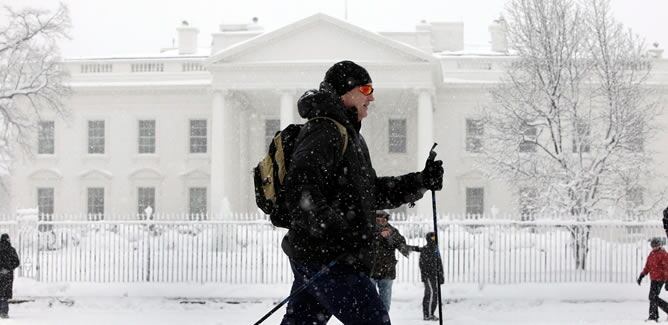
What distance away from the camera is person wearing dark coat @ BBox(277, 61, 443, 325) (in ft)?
10.6

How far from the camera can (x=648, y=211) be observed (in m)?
23.2

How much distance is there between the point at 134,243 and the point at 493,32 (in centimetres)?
3379

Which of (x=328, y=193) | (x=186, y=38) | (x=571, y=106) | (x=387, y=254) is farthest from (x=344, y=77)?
(x=186, y=38)

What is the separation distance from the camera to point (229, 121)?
39.0 meters

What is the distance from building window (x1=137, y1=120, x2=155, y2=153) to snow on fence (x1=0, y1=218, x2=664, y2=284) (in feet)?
88.4

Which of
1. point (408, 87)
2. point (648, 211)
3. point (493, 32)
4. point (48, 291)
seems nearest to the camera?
point (48, 291)

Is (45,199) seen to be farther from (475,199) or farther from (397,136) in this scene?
(475,199)

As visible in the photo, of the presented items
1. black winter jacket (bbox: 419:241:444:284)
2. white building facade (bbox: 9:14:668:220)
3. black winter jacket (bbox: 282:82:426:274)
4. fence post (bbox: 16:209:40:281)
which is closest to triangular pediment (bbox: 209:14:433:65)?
white building facade (bbox: 9:14:668:220)

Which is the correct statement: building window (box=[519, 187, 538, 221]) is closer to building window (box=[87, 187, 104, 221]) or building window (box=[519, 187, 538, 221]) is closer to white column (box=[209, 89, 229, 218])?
white column (box=[209, 89, 229, 218])

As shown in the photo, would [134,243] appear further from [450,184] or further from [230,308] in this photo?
[450,184]

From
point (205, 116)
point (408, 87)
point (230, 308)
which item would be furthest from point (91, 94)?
point (230, 308)

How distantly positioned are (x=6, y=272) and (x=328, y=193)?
1155cm

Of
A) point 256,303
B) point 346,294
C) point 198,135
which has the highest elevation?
point 198,135

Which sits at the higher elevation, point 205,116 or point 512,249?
point 205,116
